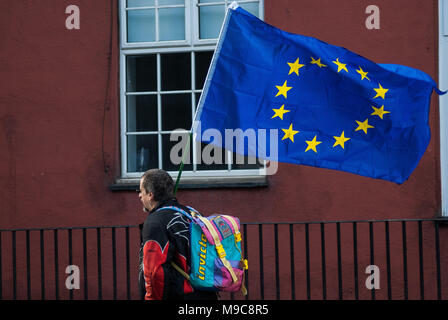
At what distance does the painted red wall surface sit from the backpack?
3.11 metres

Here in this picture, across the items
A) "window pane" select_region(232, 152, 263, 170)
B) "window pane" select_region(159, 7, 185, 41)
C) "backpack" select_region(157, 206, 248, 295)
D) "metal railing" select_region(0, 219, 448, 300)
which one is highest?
"window pane" select_region(159, 7, 185, 41)

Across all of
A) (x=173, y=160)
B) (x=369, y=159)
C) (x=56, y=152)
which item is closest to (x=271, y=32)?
(x=369, y=159)

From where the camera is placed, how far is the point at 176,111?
8.20 m

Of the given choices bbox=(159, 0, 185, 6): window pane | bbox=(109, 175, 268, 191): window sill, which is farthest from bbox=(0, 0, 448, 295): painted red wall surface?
bbox=(159, 0, 185, 6): window pane

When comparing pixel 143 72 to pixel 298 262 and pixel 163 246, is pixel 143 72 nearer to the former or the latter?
pixel 298 262

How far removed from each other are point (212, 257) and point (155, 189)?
608 mm

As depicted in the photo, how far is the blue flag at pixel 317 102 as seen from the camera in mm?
4922

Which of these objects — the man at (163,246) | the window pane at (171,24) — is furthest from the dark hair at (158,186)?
the window pane at (171,24)

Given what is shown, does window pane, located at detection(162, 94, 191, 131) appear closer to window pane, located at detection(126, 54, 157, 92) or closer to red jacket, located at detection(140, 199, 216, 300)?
window pane, located at detection(126, 54, 157, 92)

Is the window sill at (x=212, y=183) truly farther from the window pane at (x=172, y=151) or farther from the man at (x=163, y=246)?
the man at (x=163, y=246)

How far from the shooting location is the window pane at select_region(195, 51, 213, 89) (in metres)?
8.20

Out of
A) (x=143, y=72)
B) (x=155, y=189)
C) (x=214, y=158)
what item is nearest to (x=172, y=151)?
(x=214, y=158)

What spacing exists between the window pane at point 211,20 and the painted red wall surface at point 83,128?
662 mm

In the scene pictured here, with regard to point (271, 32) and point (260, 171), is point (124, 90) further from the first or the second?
point (271, 32)
